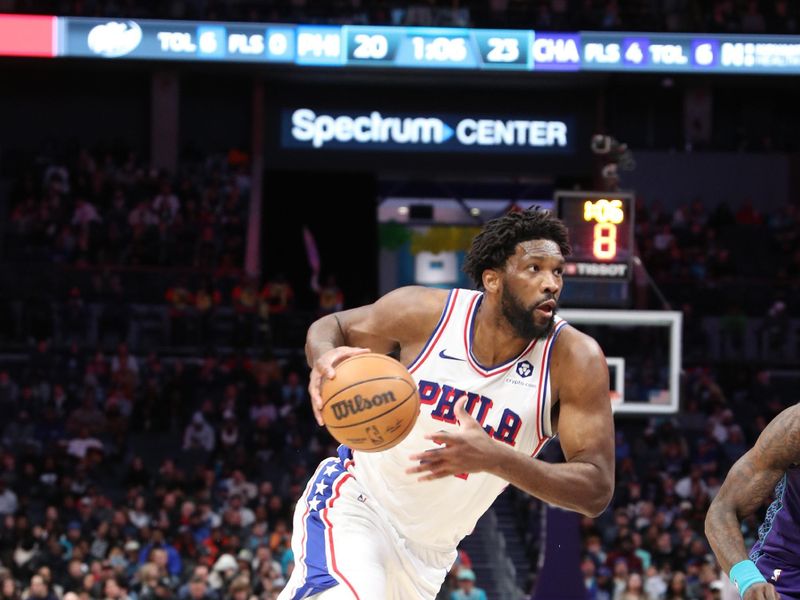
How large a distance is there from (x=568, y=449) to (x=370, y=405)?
84 centimetres

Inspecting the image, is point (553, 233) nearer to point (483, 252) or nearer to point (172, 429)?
point (483, 252)

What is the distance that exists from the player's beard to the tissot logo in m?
17.1

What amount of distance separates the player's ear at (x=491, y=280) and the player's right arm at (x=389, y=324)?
0.19 metres

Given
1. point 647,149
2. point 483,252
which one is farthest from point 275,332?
point 483,252

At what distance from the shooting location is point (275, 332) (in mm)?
21422

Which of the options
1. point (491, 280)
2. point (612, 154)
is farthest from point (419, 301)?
point (612, 154)

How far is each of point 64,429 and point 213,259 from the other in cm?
491

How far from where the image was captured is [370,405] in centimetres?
467

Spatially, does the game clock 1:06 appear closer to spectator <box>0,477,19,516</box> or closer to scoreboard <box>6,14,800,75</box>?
scoreboard <box>6,14,800,75</box>

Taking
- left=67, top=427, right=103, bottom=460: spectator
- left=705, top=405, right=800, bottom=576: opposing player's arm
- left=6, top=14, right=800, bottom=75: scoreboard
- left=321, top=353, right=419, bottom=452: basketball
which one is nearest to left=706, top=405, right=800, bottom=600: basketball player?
left=705, top=405, right=800, bottom=576: opposing player's arm

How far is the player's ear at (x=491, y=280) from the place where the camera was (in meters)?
5.33

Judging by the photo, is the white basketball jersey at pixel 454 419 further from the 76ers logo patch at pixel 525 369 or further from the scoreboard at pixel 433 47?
the scoreboard at pixel 433 47

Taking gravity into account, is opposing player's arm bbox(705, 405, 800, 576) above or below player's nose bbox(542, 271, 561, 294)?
below

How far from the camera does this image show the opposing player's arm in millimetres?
5004
